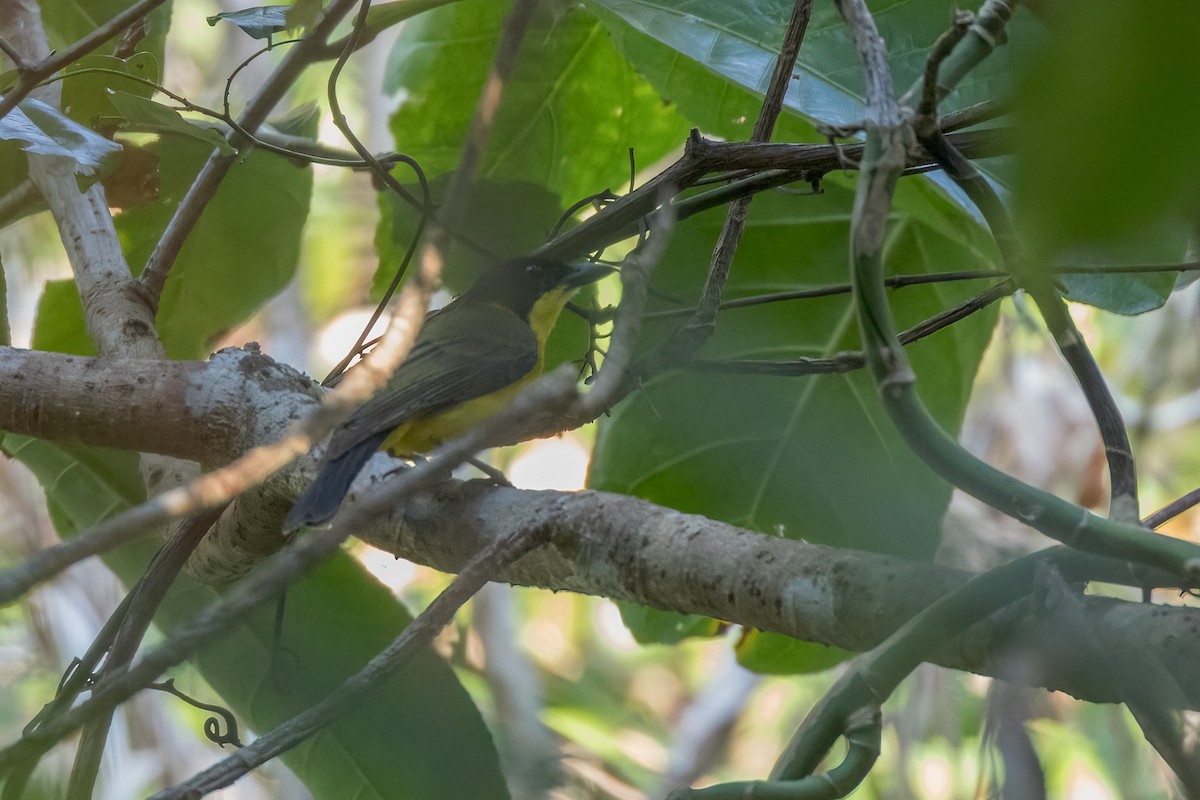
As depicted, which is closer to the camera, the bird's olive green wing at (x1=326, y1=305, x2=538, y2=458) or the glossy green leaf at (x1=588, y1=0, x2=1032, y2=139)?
the glossy green leaf at (x1=588, y1=0, x2=1032, y2=139)

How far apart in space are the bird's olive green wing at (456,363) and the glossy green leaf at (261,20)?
2.47 feet

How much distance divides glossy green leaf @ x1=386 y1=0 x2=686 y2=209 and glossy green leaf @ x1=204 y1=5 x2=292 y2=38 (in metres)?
0.66

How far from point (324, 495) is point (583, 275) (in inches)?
55.4

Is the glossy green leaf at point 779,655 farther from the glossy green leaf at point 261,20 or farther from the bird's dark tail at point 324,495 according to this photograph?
the glossy green leaf at point 261,20

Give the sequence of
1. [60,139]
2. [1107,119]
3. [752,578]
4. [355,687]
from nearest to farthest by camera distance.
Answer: [1107,119]
[355,687]
[752,578]
[60,139]

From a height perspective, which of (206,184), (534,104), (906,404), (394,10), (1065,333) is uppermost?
(534,104)

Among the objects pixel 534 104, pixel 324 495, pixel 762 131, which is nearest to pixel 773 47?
pixel 762 131

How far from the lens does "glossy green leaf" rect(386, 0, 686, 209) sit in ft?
8.04

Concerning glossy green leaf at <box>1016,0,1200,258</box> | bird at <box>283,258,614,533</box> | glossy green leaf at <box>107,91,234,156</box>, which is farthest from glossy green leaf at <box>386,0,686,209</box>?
glossy green leaf at <box>1016,0,1200,258</box>

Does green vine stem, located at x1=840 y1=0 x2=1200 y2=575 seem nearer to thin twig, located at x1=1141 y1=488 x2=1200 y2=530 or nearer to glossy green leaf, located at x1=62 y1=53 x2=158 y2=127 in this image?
thin twig, located at x1=1141 y1=488 x2=1200 y2=530

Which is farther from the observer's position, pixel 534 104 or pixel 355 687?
pixel 534 104

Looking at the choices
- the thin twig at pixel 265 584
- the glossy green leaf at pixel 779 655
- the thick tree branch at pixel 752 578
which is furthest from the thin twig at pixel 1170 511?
the glossy green leaf at pixel 779 655

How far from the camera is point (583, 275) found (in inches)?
113

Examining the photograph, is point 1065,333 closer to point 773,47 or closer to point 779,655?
point 773,47
